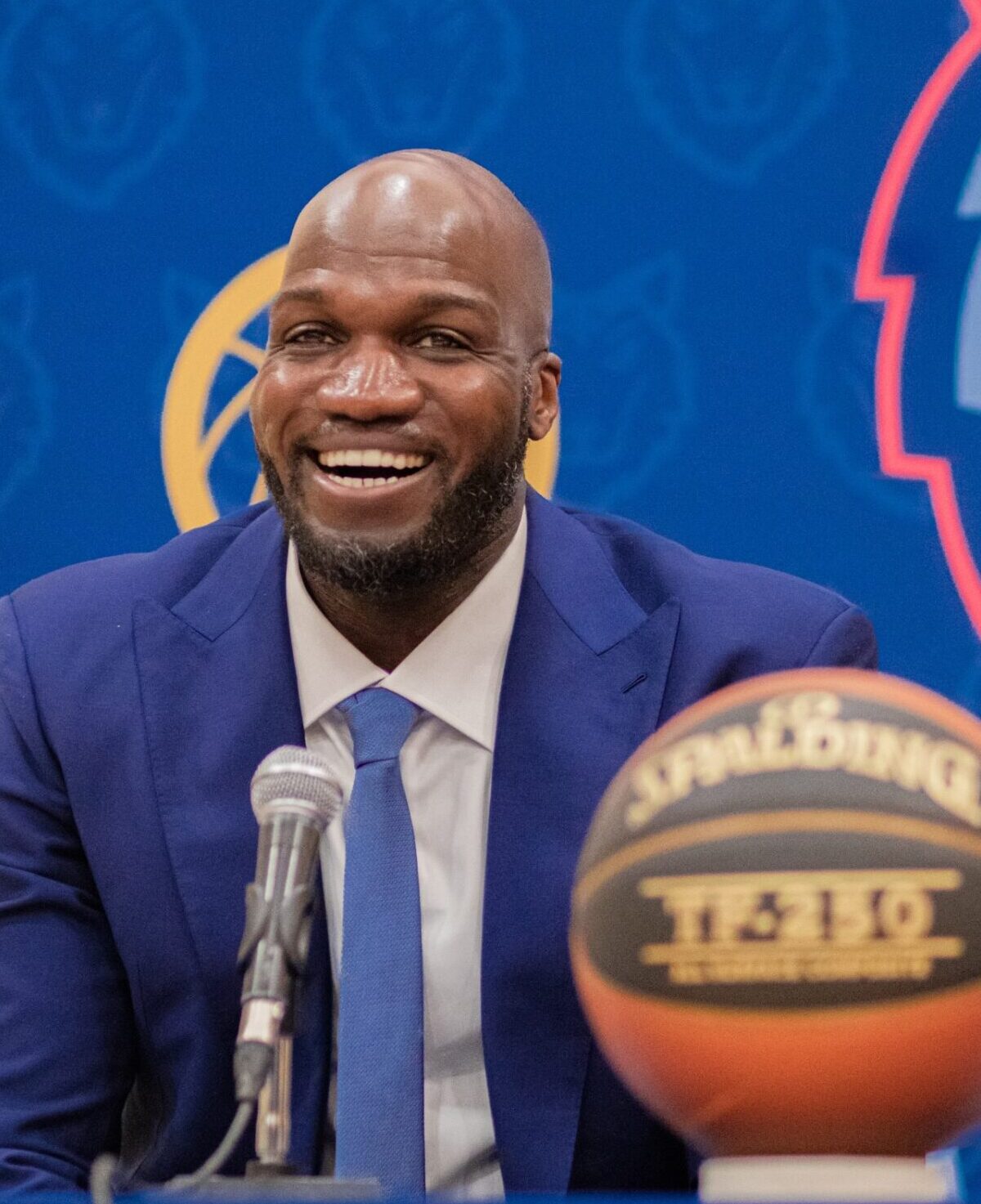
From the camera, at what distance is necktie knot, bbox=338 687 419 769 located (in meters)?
1.42

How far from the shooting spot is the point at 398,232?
153cm

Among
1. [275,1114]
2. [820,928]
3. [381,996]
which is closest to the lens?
[820,928]

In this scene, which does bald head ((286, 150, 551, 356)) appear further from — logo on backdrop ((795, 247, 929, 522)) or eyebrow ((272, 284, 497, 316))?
logo on backdrop ((795, 247, 929, 522))

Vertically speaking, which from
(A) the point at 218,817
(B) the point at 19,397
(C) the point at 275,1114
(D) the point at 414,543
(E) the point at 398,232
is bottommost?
(C) the point at 275,1114

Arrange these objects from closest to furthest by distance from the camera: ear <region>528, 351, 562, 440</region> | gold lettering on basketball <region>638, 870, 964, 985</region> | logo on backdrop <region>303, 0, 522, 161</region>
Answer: gold lettering on basketball <region>638, 870, 964, 985</region>, ear <region>528, 351, 562, 440</region>, logo on backdrop <region>303, 0, 522, 161</region>

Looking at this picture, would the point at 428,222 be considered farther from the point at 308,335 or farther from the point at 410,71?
the point at 410,71

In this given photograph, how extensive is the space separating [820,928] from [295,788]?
0.29 meters

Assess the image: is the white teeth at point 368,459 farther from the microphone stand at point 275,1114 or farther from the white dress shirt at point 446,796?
the microphone stand at point 275,1114

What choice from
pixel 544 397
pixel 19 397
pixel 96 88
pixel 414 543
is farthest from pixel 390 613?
pixel 96 88

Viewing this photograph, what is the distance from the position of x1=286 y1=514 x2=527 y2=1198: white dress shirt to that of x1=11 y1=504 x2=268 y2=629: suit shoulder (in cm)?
10

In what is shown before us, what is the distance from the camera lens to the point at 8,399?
2127mm

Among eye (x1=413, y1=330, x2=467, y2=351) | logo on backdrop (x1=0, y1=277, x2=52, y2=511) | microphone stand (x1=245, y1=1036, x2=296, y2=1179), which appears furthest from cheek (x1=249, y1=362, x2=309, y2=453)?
microphone stand (x1=245, y1=1036, x2=296, y2=1179)

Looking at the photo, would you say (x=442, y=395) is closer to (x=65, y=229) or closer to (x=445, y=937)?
(x=445, y=937)

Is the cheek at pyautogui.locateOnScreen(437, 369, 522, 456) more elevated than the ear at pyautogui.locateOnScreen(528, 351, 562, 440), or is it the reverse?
the ear at pyautogui.locateOnScreen(528, 351, 562, 440)
